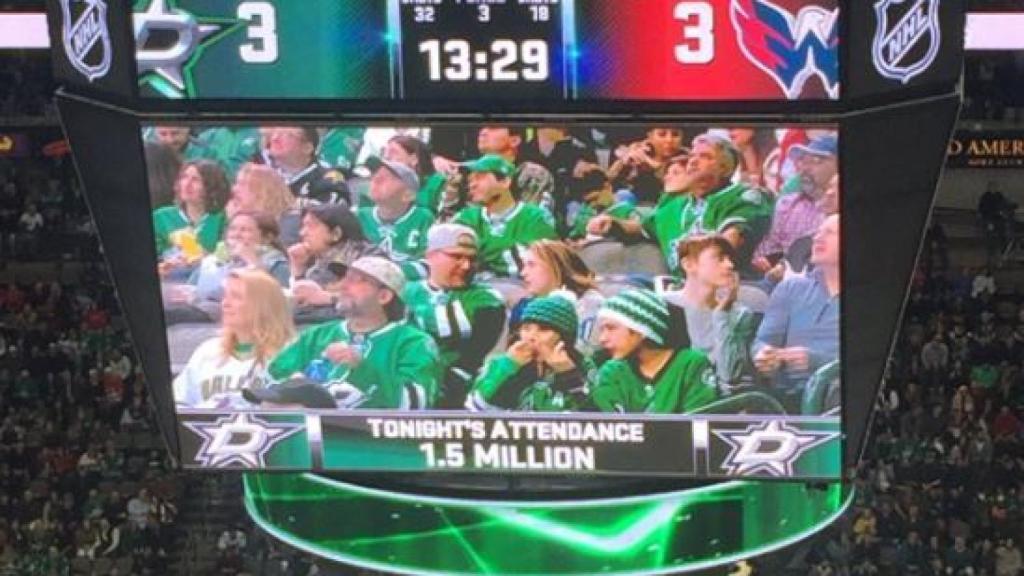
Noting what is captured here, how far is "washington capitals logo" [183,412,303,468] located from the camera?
30.5 feet

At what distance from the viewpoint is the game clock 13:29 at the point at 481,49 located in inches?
313

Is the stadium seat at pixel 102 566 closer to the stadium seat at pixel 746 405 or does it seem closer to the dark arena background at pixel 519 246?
the dark arena background at pixel 519 246

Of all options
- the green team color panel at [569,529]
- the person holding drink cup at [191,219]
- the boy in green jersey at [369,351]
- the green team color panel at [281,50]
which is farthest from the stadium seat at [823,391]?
the person holding drink cup at [191,219]

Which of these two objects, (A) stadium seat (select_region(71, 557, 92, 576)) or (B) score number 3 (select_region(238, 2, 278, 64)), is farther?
(A) stadium seat (select_region(71, 557, 92, 576))

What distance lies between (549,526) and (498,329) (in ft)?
6.08

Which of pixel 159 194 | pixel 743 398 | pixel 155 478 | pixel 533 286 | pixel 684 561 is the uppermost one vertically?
pixel 159 194

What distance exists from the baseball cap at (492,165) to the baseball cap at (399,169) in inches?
10.1

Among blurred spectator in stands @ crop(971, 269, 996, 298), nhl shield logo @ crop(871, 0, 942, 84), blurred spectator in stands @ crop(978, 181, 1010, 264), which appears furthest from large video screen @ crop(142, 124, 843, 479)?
blurred spectator in stands @ crop(978, 181, 1010, 264)

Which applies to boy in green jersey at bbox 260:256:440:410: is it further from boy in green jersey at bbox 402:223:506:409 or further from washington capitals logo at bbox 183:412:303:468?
washington capitals logo at bbox 183:412:303:468

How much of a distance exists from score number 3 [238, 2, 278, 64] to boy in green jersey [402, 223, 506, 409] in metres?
1.17

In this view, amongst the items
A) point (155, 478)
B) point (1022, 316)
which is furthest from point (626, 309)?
point (1022, 316)

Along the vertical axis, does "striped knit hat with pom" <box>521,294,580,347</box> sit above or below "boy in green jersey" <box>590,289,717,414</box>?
above

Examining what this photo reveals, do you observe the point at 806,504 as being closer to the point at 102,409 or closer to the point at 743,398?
the point at 743,398

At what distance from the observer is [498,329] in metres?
8.86
